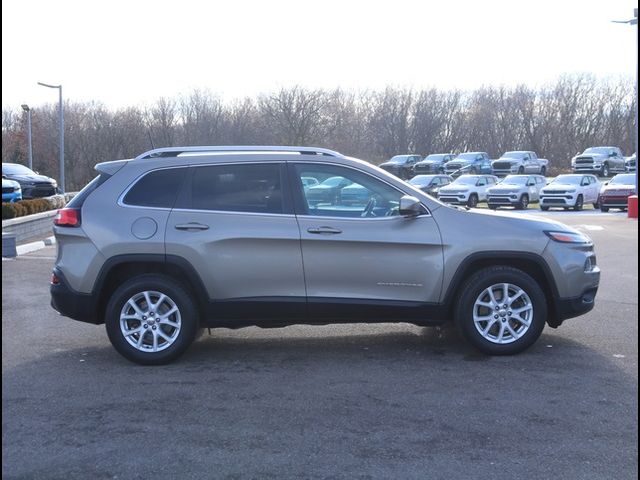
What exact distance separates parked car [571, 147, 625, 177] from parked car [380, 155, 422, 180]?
11190mm

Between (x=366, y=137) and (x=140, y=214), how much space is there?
5011 centimetres

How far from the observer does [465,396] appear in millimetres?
5602

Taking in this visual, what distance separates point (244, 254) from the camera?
21.4 feet

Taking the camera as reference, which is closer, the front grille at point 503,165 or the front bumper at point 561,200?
the front bumper at point 561,200

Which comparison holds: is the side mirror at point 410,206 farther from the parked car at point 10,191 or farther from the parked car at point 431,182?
the parked car at point 431,182

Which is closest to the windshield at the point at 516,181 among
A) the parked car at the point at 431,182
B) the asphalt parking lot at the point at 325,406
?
the parked car at the point at 431,182

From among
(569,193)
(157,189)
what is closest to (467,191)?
(569,193)

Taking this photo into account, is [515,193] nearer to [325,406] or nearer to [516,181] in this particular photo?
[516,181]

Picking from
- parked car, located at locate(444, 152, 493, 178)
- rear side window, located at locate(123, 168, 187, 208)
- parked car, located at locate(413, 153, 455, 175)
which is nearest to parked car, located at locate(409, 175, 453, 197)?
parked car, located at locate(444, 152, 493, 178)

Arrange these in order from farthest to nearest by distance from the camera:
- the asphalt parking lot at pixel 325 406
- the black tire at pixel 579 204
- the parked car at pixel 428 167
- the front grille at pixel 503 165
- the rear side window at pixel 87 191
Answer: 1. the front grille at pixel 503 165
2. the parked car at pixel 428 167
3. the black tire at pixel 579 204
4. the rear side window at pixel 87 191
5. the asphalt parking lot at pixel 325 406

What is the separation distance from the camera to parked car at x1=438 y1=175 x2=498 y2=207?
37.6 meters

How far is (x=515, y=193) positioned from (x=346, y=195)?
102 ft

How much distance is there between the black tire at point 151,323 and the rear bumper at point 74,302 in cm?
17

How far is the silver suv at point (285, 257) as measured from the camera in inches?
257
